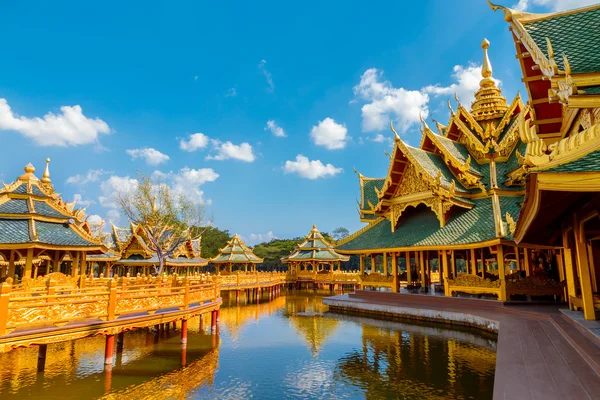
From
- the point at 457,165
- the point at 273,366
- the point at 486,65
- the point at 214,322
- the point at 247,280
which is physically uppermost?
the point at 486,65

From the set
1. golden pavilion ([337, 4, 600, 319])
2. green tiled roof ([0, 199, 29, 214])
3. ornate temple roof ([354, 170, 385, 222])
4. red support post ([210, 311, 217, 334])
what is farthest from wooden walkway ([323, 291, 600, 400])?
green tiled roof ([0, 199, 29, 214])

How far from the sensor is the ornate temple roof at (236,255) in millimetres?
35062

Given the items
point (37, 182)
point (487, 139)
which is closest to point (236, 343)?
point (37, 182)

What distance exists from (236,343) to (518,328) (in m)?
7.44

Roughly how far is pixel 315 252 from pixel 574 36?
94.2ft

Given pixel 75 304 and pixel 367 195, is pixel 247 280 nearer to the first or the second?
pixel 367 195

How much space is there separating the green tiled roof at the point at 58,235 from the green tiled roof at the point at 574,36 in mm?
15995

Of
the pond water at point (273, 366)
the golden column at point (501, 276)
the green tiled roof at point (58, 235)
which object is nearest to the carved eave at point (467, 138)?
the golden column at point (501, 276)

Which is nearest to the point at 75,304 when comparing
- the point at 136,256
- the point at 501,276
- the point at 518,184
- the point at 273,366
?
the point at 273,366

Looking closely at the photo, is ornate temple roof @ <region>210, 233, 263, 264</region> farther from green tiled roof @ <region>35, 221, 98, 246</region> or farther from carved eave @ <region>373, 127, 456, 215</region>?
carved eave @ <region>373, 127, 456, 215</region>

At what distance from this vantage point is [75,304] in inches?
286

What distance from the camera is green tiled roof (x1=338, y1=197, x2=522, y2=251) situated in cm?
1265

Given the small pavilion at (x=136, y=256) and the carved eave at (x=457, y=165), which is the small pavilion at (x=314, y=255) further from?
the carved eave at (x=457, y=165)

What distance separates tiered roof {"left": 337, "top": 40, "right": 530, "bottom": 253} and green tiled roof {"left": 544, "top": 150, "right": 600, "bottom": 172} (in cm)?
895
